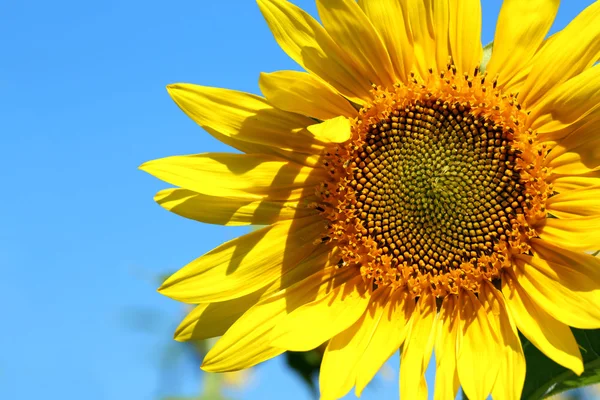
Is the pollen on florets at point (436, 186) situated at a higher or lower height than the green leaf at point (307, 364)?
higher

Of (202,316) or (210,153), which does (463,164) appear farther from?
(202,316)

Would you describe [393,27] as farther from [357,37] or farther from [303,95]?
[303,95]

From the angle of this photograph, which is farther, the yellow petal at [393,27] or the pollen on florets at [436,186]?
the pollen on florets at [436,186]

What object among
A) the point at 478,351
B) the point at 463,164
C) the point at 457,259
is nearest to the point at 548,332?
the point at 478,351

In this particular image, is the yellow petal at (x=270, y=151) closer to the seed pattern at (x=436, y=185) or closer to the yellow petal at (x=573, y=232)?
the seed pattern at (x=436, y=185)

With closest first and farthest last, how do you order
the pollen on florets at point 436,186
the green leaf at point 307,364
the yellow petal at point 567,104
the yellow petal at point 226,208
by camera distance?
1. the yellow petal at point 567,104
2. the pollen on florets at point 436,186
3. the yellow petal at point 226,208
4. the green leaf at point 307,364

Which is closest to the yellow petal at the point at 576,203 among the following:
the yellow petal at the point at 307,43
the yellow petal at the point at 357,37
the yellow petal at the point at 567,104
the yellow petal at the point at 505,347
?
the yellow petal at the point at 567,104
